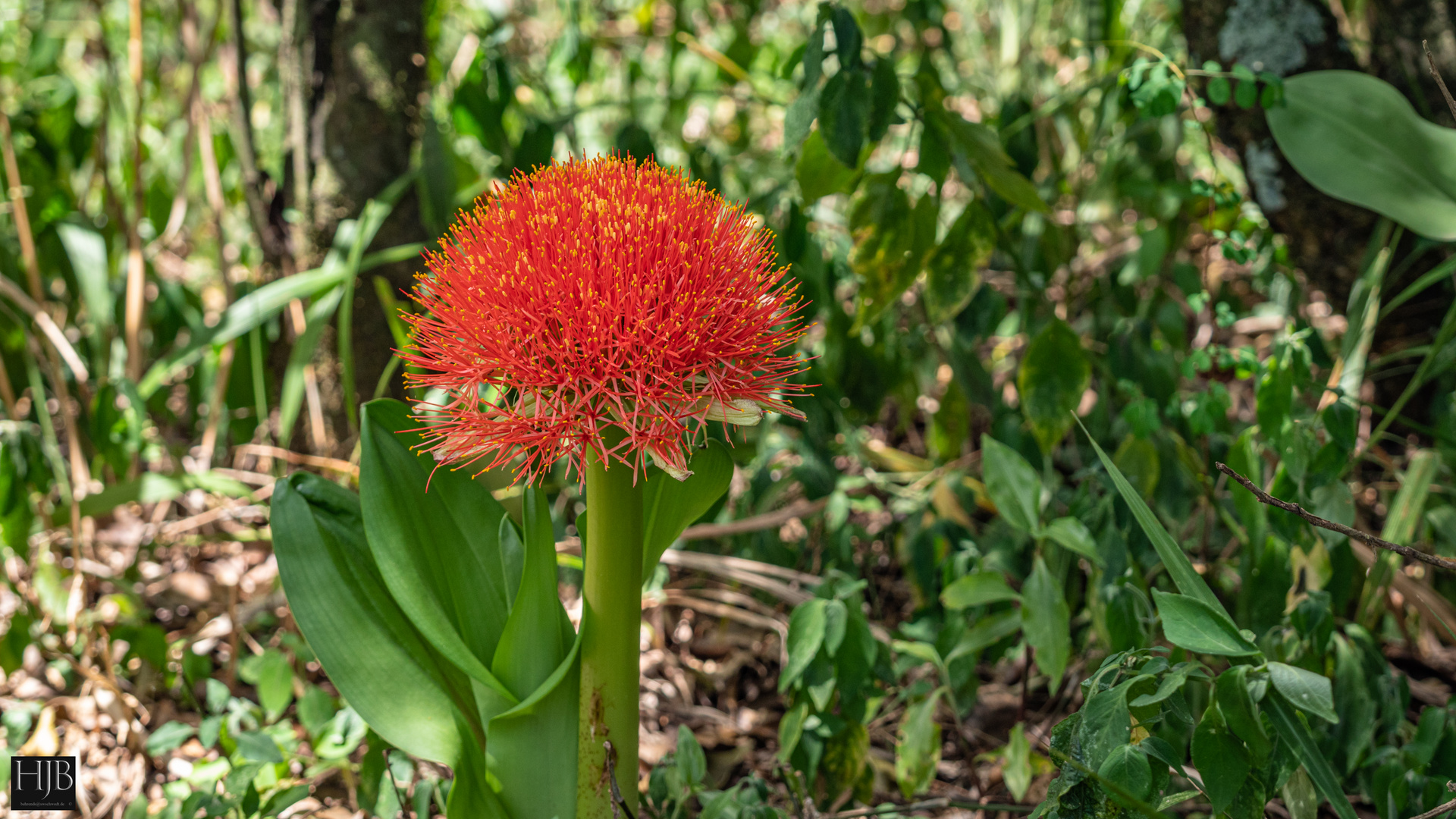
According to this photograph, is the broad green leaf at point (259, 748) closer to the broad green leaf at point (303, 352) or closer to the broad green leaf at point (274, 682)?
the broad green leaf at point (274, 682)

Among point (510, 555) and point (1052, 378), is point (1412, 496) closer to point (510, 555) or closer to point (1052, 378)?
point (1052, 378)

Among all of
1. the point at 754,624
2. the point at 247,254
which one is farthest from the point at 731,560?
the point at 247,254

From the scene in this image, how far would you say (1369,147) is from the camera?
105 cm

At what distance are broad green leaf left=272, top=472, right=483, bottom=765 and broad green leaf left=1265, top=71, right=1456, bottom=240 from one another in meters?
1.09

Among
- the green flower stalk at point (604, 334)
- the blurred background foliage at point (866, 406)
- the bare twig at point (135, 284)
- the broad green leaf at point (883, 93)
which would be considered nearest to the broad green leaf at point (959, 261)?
the blurred background foliage at point (866, 406)

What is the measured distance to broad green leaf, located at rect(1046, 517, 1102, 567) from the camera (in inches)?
39.4

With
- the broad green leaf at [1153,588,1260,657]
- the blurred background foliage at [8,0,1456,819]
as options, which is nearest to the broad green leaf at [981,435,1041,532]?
the blurred background foliage at [8,0,1456,819]

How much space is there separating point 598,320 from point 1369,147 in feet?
3.06

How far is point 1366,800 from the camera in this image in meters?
1.17

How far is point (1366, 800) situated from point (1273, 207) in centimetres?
85

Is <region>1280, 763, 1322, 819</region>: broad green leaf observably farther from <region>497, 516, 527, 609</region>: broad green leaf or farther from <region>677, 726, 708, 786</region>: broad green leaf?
<region>497, 516, 527, 609</region>: broad green leaf

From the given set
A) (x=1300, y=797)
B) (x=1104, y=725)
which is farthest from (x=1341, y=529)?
(x=1300, y=797)

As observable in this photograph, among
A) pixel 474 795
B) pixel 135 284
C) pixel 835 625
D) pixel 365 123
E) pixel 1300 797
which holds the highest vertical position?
pixel 365 123

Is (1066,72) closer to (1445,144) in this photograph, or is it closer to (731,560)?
(1445,144)
